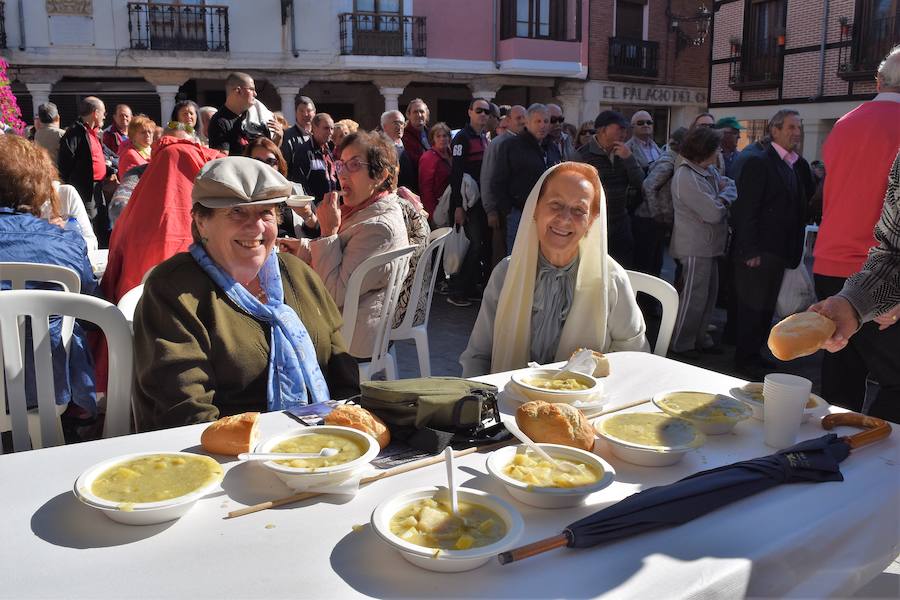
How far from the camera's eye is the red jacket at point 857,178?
343 centimetres

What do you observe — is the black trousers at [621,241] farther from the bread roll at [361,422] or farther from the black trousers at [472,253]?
the bread roll at [361,422]

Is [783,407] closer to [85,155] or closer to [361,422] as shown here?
[361,422]

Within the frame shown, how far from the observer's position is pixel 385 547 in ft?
4.09

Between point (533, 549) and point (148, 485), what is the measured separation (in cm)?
75

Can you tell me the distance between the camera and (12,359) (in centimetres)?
217

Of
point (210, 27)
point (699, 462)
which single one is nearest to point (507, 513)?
point (699, 462)

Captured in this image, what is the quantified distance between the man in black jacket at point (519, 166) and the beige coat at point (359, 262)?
323cm

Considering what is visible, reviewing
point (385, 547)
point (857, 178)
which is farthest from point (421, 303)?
point (385, 547)

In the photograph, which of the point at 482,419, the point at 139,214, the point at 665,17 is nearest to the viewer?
the point at 482,419

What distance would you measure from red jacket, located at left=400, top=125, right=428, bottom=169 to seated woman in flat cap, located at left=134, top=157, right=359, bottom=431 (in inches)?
231

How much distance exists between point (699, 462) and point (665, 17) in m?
23.4

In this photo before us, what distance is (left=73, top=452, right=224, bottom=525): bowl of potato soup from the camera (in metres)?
1.26

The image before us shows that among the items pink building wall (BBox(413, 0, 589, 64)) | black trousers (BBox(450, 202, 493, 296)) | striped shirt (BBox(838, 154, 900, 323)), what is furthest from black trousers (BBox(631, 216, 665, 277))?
pink building wall (BBox(413, 0, 589, 64))

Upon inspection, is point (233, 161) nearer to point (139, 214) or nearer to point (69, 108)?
point (139, 214)
